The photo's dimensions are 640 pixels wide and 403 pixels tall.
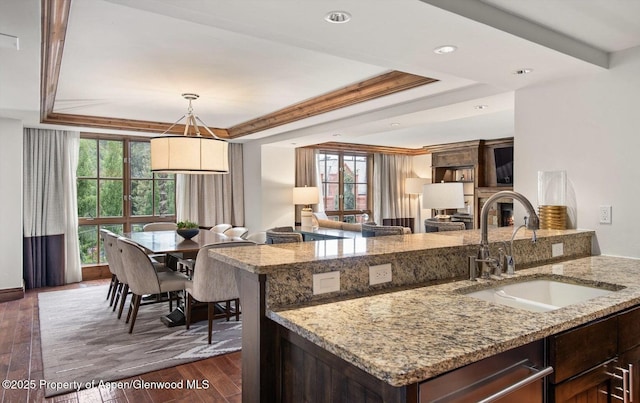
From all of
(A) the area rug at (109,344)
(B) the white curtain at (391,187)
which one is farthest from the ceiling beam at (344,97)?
(B) the white curtain at (391,187)

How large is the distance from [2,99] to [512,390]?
15.9 ft

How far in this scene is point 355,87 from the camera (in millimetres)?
3951

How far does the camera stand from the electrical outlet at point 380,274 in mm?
1723

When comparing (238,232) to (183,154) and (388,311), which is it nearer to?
(183,154)

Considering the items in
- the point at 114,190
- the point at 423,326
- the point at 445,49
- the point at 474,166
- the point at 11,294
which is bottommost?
the point at 11,294

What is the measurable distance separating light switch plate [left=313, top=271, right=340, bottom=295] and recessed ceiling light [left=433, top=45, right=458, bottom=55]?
141 cm

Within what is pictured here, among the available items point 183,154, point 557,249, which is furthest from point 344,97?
point 557,249

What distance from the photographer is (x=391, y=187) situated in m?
8.94

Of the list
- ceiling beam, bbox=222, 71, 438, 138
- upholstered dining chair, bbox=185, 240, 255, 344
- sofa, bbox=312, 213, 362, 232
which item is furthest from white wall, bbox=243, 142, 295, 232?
upholstered dining chair, bbox=185, 240, 255, 344

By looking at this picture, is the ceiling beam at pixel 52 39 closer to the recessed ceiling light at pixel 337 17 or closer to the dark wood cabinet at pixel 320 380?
the recessed ceiling light at pixel 337 17

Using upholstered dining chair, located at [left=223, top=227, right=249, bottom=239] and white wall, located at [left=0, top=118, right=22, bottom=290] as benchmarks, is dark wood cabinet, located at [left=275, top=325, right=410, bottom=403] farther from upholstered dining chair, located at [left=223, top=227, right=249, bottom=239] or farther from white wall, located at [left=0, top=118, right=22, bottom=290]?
white wall, located at [left=0, top=118, right=22, bottom=290]

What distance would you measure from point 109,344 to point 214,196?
3734mm

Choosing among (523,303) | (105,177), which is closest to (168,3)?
(523,303)

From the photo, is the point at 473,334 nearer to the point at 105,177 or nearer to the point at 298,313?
the point at 298,313
